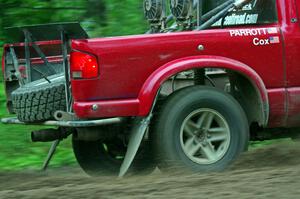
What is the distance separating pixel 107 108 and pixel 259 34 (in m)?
1.59

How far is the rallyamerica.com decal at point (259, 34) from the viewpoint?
598cm

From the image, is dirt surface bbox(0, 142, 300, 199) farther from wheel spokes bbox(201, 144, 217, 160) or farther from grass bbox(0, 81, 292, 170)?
grass bbox(0, 81, 292, 170)

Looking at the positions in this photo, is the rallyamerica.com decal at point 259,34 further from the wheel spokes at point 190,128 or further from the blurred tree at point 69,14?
the blurred tree at point 69,14

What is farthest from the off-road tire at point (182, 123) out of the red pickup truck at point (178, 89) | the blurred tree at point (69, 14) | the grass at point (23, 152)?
the blurred tree at point (69, 14)

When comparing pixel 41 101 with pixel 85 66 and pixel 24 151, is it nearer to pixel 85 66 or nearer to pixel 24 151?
pixel 85 66

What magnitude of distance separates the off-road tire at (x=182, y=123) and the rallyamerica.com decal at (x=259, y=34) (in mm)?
562

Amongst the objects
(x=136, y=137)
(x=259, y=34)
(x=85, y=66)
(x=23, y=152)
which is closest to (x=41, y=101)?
(x=85, y=66)

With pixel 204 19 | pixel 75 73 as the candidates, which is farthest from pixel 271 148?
pixel 75 73

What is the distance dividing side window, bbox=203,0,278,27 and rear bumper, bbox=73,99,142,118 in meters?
1.53

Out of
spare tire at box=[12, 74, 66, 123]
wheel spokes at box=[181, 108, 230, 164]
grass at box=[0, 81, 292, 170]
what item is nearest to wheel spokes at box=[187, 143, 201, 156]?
wheel spokes at box=[181, 108, 230, 164]

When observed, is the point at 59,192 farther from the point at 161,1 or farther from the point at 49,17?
the point at 49,17

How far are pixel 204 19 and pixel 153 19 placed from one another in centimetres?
77

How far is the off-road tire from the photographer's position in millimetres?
5711

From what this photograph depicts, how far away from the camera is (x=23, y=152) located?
8695 mm
